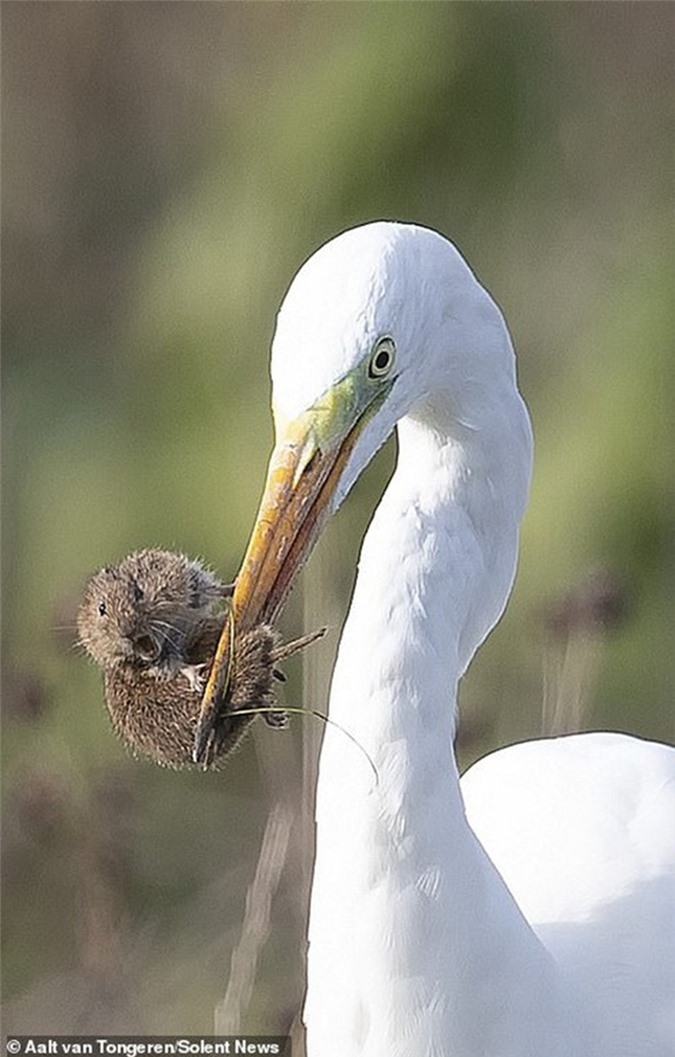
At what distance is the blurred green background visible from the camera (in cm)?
216

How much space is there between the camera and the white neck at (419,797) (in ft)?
2.66

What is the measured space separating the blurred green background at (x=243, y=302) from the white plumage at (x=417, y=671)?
46.6 inches

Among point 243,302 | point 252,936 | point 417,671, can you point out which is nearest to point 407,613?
point 417,671

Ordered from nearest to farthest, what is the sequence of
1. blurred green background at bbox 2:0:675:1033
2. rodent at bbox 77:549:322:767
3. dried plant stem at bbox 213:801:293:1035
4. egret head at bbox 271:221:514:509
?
egret head at bbox 271:221:514:509
rodent at bbox 77:549:322:767
dried plant stem at bbox 213:801:293:1035
blurred green background at bbox 2:0:675:1033

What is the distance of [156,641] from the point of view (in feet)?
2.95

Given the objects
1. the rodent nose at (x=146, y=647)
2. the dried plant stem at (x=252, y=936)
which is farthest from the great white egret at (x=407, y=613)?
the dried plant stem at (x=252, y=936)

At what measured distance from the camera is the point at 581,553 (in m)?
2.19

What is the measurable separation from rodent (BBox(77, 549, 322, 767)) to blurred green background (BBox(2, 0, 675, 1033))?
1.14 m

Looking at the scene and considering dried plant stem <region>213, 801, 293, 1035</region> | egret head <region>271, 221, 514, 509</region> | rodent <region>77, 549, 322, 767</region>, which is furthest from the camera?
dried plant stem <region>213, 801, 293, 1035</region>

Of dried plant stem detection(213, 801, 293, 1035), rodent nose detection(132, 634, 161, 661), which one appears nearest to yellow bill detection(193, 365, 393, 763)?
rodent nose detection(132, 634, 161, 661)

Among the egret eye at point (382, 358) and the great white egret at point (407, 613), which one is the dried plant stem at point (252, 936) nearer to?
the great white egret at point (407, 613)

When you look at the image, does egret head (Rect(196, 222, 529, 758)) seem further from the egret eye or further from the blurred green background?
Result: the blurred green background

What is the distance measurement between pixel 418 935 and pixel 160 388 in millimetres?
1570

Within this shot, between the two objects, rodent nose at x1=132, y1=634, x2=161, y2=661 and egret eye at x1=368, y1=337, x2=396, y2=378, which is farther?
rodent nose at x1=132, y1=634, x2=161, y2=661
